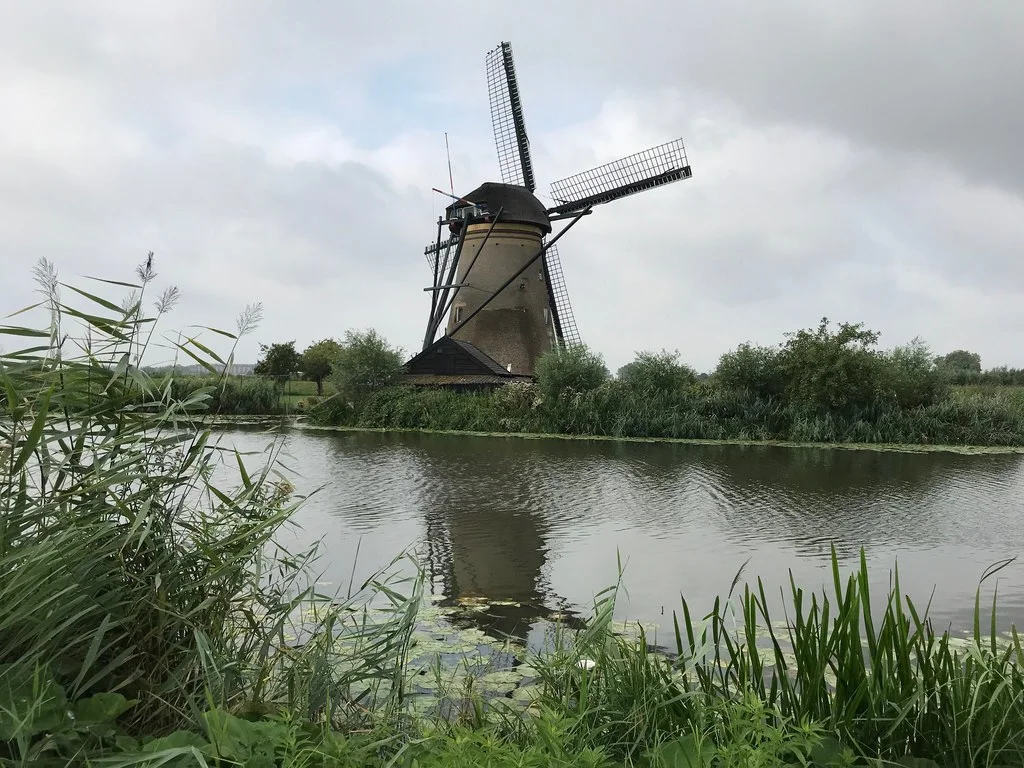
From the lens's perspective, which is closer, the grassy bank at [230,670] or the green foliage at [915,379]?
the grassy bank at [230,670]

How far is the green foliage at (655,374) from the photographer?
19578 millimetres

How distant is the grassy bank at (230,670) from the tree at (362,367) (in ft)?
65.6

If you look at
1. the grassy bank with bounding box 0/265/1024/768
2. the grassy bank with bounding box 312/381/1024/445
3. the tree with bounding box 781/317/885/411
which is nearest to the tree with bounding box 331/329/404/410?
the grassy bank with bounding box 312/381/1024/445

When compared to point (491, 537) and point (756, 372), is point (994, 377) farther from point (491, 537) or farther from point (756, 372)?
point (491, 537)

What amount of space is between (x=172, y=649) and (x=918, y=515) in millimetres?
8609

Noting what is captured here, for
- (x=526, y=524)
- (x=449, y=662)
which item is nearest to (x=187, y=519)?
(x=449, y=662)

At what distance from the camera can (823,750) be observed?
88.5 inches

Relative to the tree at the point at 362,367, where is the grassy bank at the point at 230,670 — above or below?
below

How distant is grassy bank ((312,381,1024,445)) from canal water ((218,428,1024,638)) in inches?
100

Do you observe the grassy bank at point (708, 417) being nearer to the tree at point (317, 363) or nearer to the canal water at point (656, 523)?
the canal water at point (656, 523)

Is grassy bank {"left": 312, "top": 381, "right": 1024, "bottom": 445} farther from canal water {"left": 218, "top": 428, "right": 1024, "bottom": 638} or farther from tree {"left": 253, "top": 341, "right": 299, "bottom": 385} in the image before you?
tree {"left": 253, "top": 341, "right": 299, "bottom": 385}

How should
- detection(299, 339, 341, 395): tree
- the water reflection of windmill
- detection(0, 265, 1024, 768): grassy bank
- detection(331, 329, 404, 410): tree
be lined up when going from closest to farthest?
detection(0, 265, 1024, 768): grassy bank, the water reflection of windmill, detection(331, 329, 404, 410): tree, detection(299, 339, 341, 395): tree

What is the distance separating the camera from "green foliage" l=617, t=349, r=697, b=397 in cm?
1958

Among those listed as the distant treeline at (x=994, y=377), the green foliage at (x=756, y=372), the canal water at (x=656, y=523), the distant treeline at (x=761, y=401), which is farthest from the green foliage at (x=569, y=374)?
the distant treeline at (x=994, y=377)
